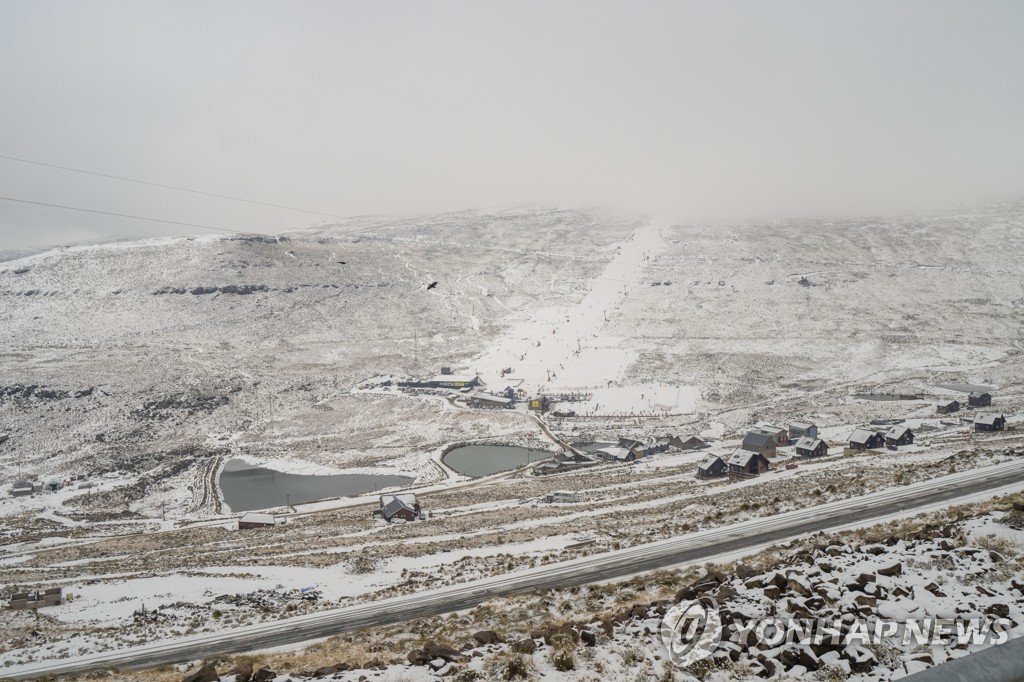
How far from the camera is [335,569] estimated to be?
26.9 m

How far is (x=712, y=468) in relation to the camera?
141 ft

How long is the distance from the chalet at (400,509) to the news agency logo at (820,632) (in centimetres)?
2937

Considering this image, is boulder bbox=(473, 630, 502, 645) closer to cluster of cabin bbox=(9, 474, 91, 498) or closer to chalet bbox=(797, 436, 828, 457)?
chalet bbox=(797, 436, 828, 457)

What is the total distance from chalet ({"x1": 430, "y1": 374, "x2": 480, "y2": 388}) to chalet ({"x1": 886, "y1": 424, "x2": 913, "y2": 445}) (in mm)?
54173

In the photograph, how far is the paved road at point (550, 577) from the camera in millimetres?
18797

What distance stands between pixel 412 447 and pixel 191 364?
47.1 metres

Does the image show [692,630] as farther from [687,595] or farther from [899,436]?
[899,436]

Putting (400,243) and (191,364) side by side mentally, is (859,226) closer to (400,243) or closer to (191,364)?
(400,243)

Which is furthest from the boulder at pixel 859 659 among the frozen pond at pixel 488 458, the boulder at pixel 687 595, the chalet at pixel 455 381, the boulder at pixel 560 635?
the chalet at pixel 455 381

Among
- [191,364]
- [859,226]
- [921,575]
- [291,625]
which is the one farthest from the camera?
[859,226]

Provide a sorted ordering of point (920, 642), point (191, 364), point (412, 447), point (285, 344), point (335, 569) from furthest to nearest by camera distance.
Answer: point (285, 344)
point (191, 364)
point (412, 447)
point (335, 569)
point (920, 642)

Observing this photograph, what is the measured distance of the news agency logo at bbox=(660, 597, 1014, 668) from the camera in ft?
31.1

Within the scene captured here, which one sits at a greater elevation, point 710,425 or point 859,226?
point 859,226

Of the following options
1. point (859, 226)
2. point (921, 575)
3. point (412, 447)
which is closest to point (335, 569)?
point (921, 575)
